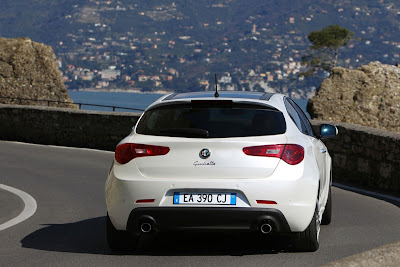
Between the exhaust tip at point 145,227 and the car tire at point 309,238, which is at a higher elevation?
the exhaust tip at point 145,227

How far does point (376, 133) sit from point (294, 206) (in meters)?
6.91

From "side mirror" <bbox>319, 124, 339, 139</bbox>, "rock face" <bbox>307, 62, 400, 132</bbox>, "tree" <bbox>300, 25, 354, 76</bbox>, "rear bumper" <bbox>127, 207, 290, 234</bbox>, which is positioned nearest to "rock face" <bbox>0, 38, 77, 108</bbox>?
"rock face" <bbox>307, 62, 400, 132</bbox>

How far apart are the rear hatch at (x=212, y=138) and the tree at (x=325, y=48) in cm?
11010

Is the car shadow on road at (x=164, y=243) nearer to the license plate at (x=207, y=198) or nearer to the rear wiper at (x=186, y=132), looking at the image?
the license plate at (x=207, y=198)

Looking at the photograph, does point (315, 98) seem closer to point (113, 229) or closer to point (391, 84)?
point (391, 84)

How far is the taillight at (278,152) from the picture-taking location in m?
7.27

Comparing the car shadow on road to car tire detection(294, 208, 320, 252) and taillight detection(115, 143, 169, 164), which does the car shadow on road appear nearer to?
car tire detection(294, 208, 320, 252)

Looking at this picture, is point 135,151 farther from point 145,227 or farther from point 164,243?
point 164,243

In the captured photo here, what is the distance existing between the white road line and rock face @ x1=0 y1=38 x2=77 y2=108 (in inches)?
956

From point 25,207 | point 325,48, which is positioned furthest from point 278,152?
point 325,48

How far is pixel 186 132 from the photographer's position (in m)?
7.42

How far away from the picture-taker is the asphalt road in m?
7.39

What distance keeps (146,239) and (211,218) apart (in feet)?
4.88

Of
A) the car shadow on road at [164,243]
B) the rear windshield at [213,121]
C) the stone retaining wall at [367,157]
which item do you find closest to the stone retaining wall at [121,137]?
the stone retaining wall at [367,157]
